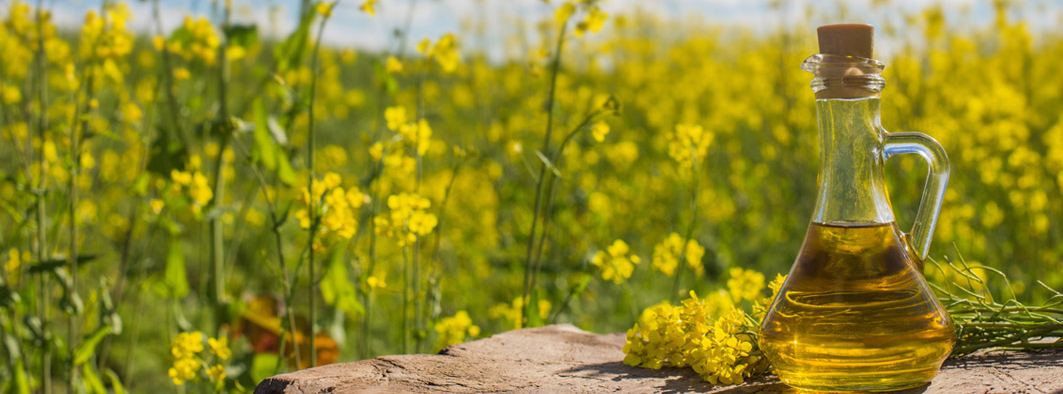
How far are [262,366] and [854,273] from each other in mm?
1450

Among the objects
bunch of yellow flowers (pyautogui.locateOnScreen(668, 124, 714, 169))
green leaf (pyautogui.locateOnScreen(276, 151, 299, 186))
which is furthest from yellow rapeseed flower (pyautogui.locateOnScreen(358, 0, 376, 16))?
bunch of yellow flowers (pyautogui.locateOnScreen(668, 124, 714, 169))

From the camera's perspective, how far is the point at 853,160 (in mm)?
1139

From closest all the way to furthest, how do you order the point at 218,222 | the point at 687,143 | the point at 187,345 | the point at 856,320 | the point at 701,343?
the point at 856,320, the point at 701,343, the point at 187,345, the point at 687,143, the point at 218,222

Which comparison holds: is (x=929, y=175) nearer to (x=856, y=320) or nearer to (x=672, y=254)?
(x=856, y=320)

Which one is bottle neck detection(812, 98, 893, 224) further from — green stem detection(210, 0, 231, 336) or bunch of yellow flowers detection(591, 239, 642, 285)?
green stem detection(210, 0, 231, 336)

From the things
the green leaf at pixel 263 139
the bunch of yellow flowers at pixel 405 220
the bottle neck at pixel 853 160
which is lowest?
the bunch of yellow flowers at pixel 405 220

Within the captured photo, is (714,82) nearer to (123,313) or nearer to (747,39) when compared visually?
(123,313)

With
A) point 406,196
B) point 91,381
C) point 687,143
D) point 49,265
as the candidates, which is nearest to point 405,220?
point 406,196

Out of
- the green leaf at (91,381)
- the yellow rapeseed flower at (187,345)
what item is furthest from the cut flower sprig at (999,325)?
the green leaf at (91,381)

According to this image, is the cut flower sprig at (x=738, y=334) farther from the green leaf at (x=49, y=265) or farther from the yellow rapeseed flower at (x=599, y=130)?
the green leaf at (x=49, y=265)

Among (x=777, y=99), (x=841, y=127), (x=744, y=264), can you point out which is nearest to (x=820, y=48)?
(x=841, y=127)

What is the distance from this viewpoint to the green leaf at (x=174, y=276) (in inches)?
83.8

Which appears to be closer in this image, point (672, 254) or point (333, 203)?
point (333, 203)

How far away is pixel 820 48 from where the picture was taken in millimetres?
1122
